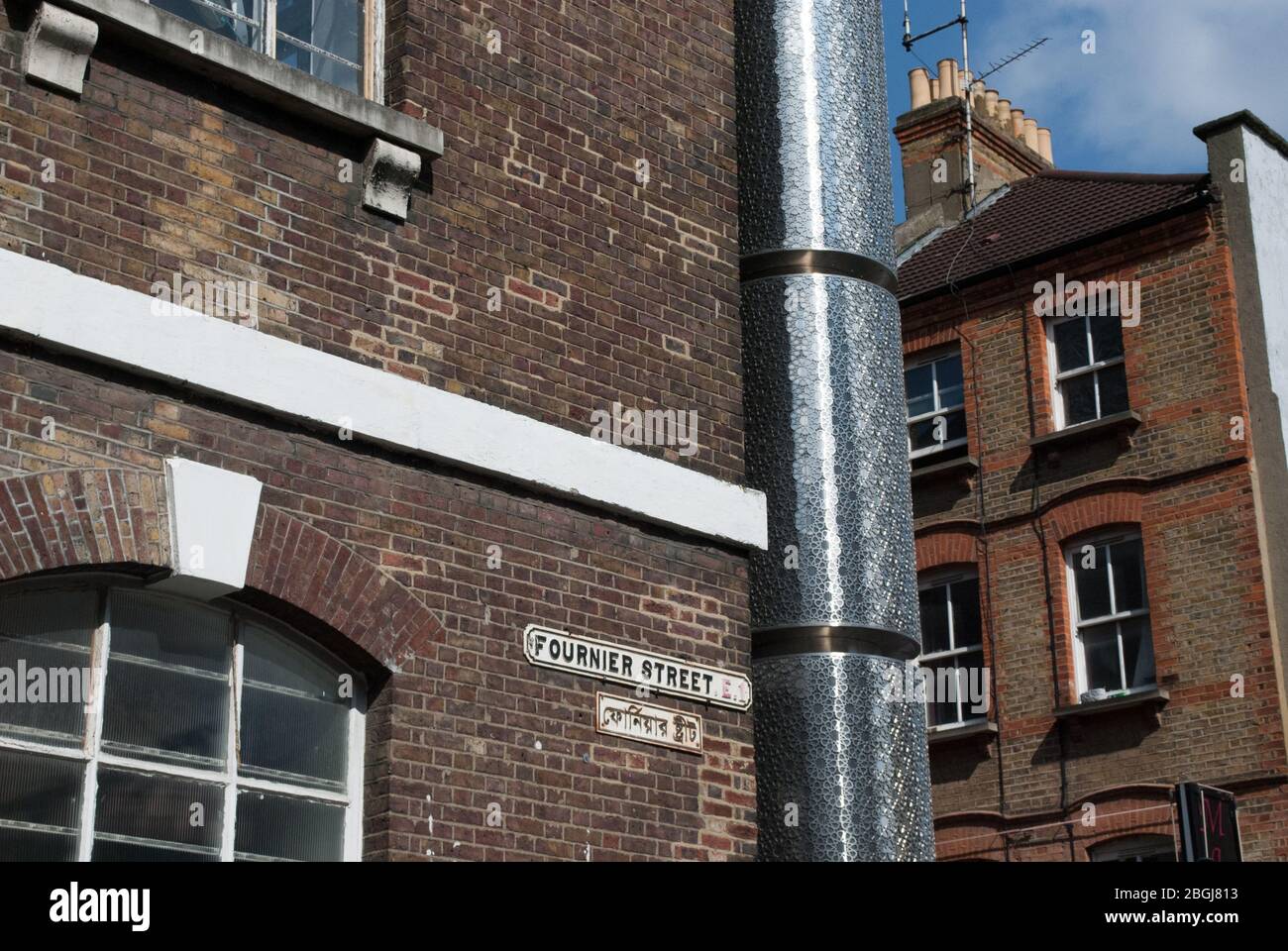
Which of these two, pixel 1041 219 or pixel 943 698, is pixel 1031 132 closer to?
pixel 1041 219

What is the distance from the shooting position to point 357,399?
24.1 ft

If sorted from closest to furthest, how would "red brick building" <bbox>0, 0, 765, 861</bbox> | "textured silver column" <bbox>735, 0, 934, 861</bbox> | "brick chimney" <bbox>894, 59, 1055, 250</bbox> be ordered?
"red brick building" <bbox>0, 0, 765, 861</bbox> → "textured silver column" <bbox>735, 0, 934, 861</bbox> → "brick chimney" <bbox>894, 59, 1055, 250</bbox>

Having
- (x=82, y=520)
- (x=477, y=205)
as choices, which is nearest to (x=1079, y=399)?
(x=477, y=205)

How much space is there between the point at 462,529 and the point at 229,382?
1.21m

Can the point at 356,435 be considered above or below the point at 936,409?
below

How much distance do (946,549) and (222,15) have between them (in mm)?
14922

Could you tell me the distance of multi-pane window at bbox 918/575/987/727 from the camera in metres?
20.7

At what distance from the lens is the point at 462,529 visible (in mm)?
7617

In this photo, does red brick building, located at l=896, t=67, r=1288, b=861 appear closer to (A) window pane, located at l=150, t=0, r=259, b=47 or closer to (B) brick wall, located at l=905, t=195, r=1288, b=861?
(B) brick wall, located at l=905, t=195, r=1288, b=861

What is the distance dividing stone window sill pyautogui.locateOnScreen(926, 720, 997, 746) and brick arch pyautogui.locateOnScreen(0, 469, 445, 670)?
1371 centimetres

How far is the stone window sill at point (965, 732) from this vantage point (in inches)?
792

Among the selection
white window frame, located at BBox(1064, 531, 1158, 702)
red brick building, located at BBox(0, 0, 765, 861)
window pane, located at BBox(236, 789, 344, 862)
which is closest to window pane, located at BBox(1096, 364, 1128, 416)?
white window frame, located at BBox(1064, 531, 1158, 702)

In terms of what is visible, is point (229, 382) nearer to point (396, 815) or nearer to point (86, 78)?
point (86, 78)

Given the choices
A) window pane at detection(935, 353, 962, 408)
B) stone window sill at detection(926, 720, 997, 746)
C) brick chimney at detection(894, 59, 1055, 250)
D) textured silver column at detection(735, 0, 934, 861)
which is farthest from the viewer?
brick chimney at detection(894, 59, 1055, 250)
